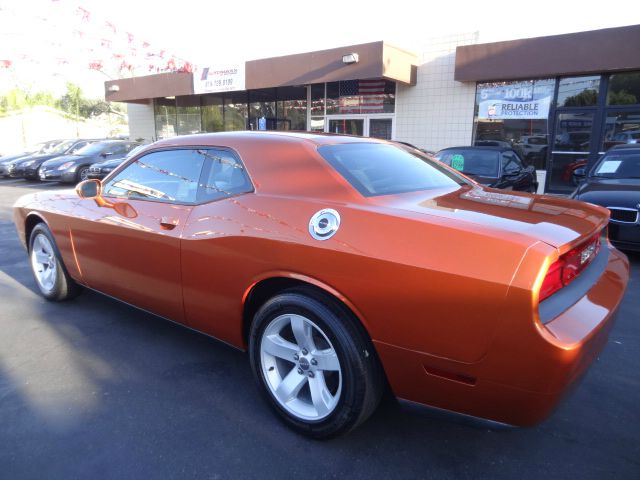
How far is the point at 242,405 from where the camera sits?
2783 mm

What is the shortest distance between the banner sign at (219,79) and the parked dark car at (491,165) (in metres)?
9.25

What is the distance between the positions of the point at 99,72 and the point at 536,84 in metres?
19.9

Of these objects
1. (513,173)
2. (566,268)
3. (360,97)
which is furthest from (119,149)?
(566,268)

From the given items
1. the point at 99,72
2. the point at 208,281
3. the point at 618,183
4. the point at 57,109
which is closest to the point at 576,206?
the point at 208,281

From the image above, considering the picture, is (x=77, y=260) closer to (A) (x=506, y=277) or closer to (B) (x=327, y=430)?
(B) (x=327, y=430)

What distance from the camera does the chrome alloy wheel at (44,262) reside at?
14.1ft

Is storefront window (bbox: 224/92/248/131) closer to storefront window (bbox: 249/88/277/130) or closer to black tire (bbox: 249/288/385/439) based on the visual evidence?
storefront window (bbox: 249/88/277/130)

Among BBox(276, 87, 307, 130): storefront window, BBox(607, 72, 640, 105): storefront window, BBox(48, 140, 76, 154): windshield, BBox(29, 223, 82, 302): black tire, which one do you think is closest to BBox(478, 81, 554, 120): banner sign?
BBox(607, 72, 640, 105): storefront window

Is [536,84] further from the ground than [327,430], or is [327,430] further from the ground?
[536,84]

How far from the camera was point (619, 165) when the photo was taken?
683 centimetres

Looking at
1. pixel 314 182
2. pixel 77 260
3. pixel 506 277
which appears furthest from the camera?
pixel 77 260

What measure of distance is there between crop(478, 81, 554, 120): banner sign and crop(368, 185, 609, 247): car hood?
10720 millimetres

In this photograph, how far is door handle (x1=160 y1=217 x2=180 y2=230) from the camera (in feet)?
9.66

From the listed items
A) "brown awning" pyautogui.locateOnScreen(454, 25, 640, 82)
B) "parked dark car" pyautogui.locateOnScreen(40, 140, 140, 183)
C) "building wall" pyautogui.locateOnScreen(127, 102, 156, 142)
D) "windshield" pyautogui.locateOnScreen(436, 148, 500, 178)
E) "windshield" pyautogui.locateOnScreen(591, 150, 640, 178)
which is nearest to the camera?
"windshield" pyautogui.locateOnScreen(591, 150, 640, 178)
